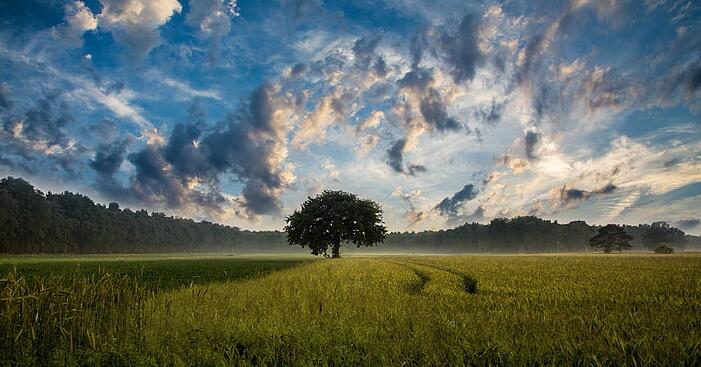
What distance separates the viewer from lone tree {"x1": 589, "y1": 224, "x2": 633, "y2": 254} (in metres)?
117

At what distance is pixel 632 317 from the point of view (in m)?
7.30

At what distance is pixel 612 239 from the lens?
385ft

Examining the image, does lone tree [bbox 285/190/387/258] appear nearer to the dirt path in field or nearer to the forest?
the dirt path in field

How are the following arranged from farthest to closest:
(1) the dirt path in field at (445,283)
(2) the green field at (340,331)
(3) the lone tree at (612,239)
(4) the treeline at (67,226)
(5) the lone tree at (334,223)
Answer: (3) the lone tree at (612,239) → (4) the treeline at (67,226) → (5) the lone tree at (334,223) → (1) the dirt path in field at (445,283) → (2) the green field at (340,331)

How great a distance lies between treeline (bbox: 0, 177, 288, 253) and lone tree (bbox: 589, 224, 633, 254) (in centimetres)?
16879

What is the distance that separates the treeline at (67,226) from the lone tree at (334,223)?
3449 inches

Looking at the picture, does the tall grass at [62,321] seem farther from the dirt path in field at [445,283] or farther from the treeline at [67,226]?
the treeline at [67,226]

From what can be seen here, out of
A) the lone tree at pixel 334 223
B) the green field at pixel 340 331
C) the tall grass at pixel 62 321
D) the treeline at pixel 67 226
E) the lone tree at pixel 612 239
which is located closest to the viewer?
the green field at pixel 340 331

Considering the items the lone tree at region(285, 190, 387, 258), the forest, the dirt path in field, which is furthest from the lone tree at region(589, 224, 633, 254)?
the dirt path in field

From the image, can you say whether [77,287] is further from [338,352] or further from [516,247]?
[516,247]

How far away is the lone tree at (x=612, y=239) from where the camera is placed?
384ft

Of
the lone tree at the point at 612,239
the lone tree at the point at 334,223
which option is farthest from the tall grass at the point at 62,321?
the lone tree at the point at 612,239

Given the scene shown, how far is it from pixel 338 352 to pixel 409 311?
319 centimetres

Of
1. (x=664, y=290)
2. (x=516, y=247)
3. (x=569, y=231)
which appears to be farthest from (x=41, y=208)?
(x=569, y=231)
